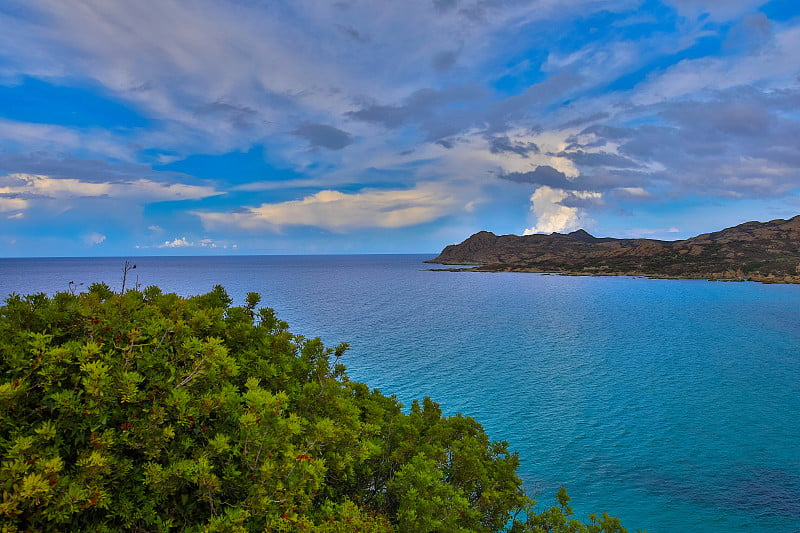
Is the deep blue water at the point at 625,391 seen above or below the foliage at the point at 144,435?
below

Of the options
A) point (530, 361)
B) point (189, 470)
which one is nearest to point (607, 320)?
point (530, 361)

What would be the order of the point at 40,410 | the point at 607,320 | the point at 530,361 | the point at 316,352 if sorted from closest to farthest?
the point at 40,410
the point at 316,352
the point at 530,361
the point at 607,320

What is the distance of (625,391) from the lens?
1930 inches

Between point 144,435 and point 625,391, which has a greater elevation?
point 144,435

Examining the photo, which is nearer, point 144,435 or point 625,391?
point 144,435

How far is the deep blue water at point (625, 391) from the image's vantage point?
2936 cm

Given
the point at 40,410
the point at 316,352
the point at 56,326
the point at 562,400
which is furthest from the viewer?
the point at 562,400

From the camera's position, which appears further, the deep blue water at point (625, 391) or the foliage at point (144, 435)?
the deep blue water at point (625, 391)

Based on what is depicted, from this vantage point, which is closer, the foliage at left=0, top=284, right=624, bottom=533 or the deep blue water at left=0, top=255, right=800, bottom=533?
the foliage at left=0, top=284, right=624, bottom=533

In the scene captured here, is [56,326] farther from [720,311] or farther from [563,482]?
[720,311]

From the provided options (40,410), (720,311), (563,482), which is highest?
(40,410)

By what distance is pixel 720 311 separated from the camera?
104m

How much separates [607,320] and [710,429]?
58.1 metres

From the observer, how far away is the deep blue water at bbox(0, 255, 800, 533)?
1156 inches
